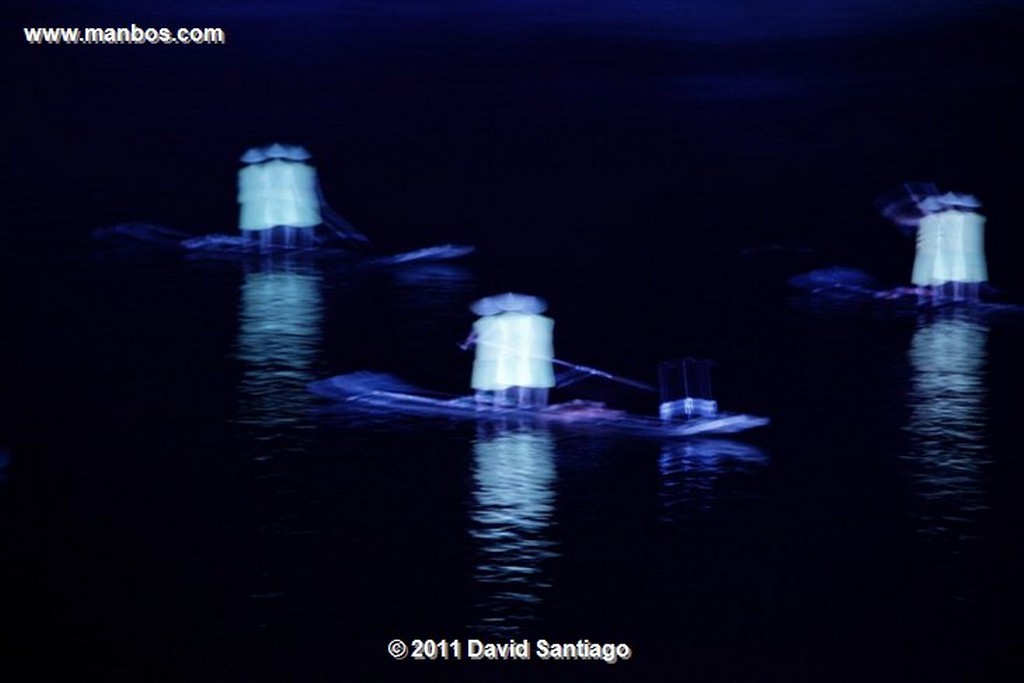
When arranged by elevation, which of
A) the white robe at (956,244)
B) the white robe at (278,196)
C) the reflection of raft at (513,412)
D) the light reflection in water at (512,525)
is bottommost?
the light reflection in water at (512,525)

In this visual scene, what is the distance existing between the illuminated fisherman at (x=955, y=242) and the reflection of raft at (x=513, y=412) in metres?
1.31

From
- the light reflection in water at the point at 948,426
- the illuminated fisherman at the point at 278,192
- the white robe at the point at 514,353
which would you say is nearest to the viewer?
the light reflection in water at the point at 948,426

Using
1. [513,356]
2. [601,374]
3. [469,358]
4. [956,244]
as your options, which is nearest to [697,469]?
[601,374]

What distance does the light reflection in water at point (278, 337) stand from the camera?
7.71 meters

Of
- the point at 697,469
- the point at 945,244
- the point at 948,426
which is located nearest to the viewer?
the point at 697,469

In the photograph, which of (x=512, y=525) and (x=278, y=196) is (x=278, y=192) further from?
(x=512, y=525)

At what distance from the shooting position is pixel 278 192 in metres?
8.83

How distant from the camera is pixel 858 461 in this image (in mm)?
7352

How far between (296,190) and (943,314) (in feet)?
8.49

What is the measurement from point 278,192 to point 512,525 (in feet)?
7.80

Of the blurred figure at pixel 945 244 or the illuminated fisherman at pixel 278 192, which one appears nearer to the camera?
the blurred figure at pixel 945 244

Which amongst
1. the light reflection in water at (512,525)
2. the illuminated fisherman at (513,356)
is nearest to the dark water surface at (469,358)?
the light reflection in water at (512,525)

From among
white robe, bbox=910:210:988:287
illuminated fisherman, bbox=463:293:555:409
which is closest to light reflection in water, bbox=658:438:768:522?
illuminated fisherman, bbox=463:293:555:409

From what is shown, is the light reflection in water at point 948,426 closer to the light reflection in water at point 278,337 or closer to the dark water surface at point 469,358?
the dark water surface at point 469,358
